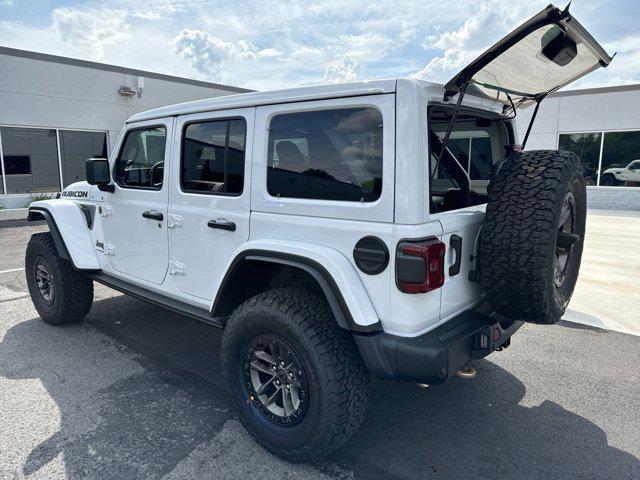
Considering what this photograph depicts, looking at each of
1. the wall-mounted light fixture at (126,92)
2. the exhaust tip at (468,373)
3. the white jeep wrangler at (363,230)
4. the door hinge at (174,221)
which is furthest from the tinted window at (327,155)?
the wall-mounted light fixture at (126,92)

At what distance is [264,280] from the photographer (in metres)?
3.04

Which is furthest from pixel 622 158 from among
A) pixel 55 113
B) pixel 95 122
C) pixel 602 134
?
pixel 55 113

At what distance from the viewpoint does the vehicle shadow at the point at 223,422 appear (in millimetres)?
2551

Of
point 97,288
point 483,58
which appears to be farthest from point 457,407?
point 97,288

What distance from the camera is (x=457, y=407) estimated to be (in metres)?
3.17

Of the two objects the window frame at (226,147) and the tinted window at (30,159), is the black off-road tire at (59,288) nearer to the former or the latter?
the window frame at (226,147)

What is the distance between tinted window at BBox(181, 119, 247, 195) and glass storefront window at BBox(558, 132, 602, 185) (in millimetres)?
14758

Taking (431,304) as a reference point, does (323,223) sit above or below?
above

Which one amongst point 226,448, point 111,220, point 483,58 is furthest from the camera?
point 111,220

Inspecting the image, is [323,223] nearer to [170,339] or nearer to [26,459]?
[26,459]

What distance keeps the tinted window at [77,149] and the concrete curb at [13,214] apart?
187 centimetres

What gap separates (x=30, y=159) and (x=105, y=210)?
39.0 ft

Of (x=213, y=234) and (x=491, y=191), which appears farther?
(x=213, y=234)

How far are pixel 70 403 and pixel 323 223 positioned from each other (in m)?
2.22
